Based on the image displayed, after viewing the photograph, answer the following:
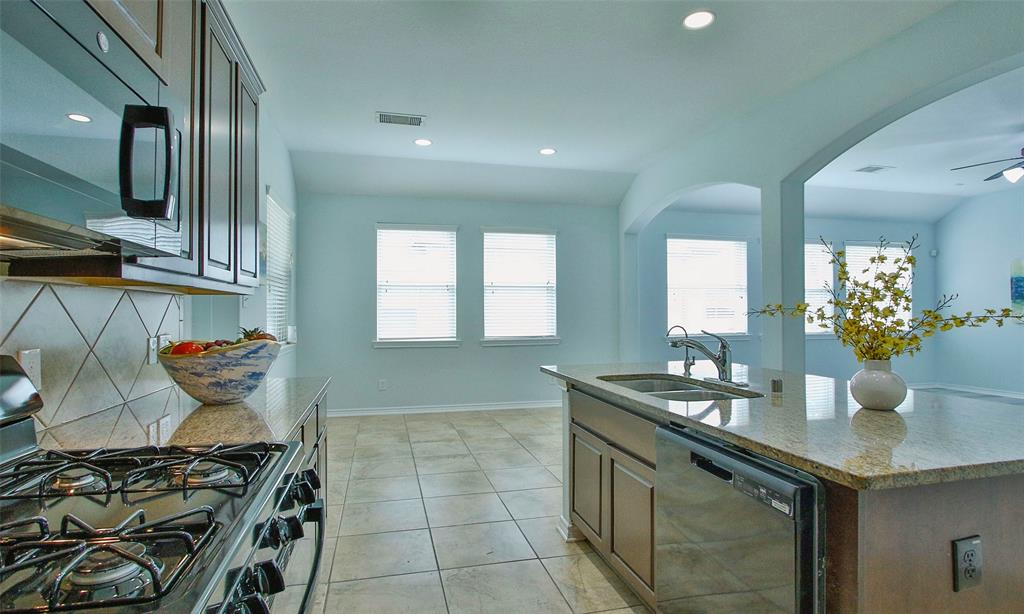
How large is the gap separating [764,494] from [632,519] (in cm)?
84

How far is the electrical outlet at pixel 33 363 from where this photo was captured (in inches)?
53.4

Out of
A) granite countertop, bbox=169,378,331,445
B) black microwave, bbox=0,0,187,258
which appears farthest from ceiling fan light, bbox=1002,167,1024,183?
black microwave, bbox=0,0,187,258

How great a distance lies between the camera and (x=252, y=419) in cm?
166

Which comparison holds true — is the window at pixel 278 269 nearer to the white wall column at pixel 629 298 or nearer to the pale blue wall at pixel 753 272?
the white wall column at pixel 629 298

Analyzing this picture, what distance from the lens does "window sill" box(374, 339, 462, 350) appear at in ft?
19.4

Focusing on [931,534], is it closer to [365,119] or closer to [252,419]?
[252,419]

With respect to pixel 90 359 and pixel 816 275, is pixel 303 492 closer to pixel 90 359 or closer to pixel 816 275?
pixel 90 359

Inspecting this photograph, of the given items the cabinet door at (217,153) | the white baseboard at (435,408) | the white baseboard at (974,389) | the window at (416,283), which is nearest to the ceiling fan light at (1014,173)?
the white baseboard at (974,389)

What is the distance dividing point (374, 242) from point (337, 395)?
178 cm

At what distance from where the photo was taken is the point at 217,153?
178 centimetres

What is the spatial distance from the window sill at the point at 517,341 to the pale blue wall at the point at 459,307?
0.23 ft

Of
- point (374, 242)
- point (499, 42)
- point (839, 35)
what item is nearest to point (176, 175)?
point (499, 42)

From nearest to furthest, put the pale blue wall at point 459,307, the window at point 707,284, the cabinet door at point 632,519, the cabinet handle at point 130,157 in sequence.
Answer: the cabinet handle at point 130,157 < the cabinet door at point 632,519 < the pale blue wall at point 459,307 < the window at point 707,284

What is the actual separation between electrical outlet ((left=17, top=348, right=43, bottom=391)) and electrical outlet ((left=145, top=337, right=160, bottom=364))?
1.99ft
